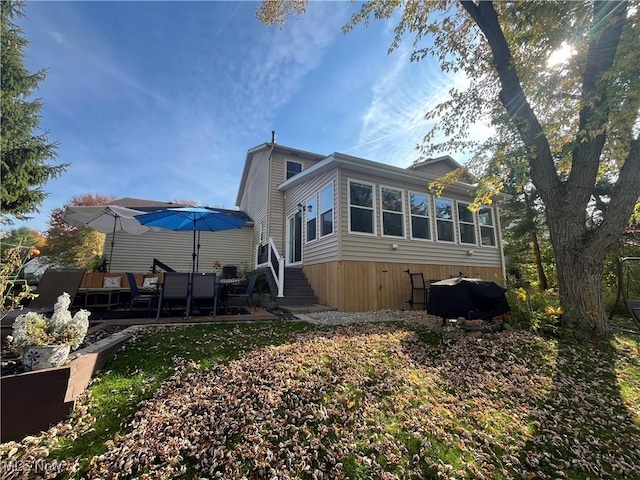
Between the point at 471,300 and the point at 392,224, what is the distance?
434 centimetres

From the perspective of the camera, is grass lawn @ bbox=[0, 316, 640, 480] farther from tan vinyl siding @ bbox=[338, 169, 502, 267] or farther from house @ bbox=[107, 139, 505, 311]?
tan vinyl siding @ bbox=[338, 169, 502, 267]

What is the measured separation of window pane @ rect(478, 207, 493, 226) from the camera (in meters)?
11.1

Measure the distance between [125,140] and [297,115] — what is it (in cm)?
965

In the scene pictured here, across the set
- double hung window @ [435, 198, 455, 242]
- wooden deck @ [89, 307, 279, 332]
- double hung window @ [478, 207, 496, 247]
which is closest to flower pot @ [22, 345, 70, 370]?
wooden deck @ [89, 307, 279, 332]

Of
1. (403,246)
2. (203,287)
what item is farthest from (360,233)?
(203,287)

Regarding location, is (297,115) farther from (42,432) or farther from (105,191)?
(105,191)

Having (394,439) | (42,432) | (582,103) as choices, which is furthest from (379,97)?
(42,432)

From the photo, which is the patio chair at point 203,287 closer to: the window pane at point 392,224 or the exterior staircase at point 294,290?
the exterior staircase at point 294,290

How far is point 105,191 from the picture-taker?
68.2ft

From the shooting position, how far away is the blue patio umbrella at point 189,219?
6668 millimetres

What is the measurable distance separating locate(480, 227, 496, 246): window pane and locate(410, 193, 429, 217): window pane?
3.01m

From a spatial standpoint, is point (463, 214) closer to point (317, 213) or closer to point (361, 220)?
point (361, 220)

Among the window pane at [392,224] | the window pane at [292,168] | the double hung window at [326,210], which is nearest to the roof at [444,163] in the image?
the window pane at [392,224]

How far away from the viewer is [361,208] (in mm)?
8477
